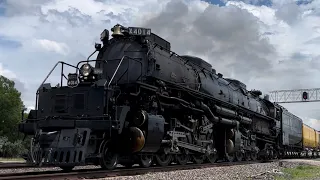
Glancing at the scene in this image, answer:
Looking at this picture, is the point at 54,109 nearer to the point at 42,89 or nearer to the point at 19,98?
the point at 42,89

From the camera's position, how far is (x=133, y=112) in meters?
12.0

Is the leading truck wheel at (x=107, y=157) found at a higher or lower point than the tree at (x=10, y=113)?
lower

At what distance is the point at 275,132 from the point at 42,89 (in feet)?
63.3

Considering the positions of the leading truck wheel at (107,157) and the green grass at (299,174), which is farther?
the green grass at (299,174)

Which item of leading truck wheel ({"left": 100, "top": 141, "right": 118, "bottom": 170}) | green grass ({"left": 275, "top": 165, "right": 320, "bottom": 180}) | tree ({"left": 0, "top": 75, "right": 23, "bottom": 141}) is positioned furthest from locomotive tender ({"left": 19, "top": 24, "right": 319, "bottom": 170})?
tree ({"left": 0, "top": 75, "right": 23, "bottom": 141})

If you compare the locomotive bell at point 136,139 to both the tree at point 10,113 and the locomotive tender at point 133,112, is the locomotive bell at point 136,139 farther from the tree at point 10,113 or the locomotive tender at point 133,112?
the tree at point 10,113

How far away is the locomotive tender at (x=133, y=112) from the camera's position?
35.1 ft

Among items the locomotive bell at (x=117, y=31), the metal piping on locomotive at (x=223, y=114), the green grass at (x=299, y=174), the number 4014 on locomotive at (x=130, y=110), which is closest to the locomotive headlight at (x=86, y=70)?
the number 4014 on locomotive at (x=130, y=110)

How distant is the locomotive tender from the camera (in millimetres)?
10695

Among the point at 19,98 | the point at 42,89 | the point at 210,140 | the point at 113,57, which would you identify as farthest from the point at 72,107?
the point at 19,98

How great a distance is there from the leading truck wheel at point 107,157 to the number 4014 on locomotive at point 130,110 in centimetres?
3

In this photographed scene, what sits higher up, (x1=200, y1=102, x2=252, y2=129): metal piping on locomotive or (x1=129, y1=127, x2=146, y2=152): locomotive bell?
(x1=200, y1=102, x2=252, y2=129): metal piping on locomotive

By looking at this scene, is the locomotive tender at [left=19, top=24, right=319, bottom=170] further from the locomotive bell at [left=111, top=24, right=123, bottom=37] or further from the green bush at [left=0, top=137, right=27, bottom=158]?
the green bush at [left=0, top=137, right=27, bottom=158]

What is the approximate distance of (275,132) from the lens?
2678 cm
